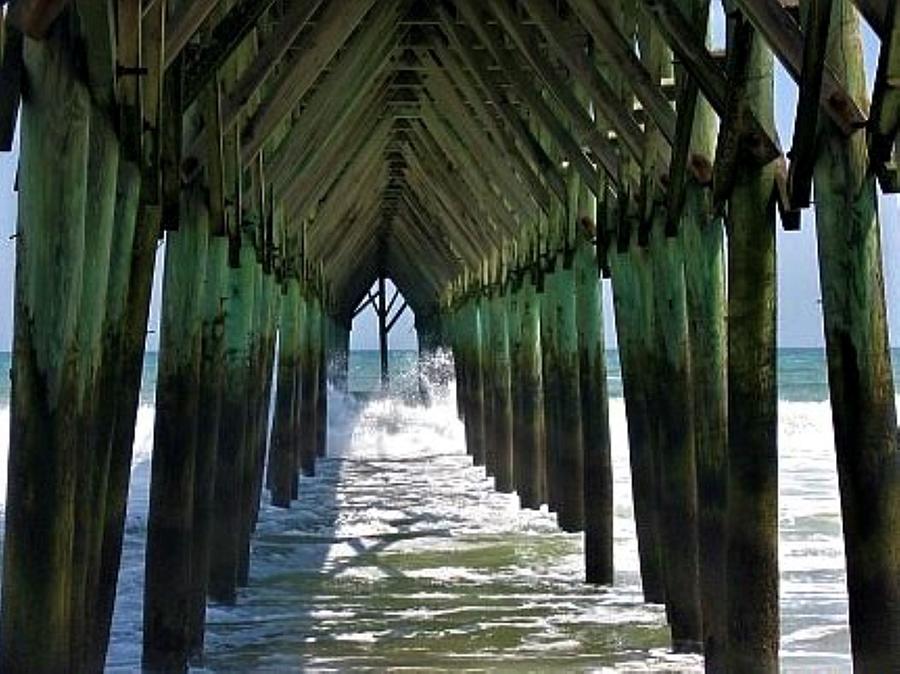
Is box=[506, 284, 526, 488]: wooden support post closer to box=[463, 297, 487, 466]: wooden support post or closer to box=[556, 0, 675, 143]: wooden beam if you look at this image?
box=[463, 297, 487, 466]: wooden support post

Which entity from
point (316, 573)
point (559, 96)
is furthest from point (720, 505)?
point (316, 573)

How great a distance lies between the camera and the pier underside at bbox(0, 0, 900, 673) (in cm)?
371

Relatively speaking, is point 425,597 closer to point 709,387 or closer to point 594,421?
point 594,421

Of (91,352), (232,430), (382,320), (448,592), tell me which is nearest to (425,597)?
(448,592)

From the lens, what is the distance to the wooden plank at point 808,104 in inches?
169

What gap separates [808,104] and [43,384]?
8.25ft

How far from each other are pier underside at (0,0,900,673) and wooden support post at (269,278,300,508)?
2.08 metres

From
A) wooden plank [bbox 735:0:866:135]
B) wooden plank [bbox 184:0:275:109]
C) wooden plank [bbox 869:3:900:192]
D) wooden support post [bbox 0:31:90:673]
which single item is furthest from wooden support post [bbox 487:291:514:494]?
wooden support post [bbox 0:31:90:673]

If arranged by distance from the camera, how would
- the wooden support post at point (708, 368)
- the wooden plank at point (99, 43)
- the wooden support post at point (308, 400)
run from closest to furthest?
the wooden plank at point (99, 43) → the wooden support post at point (708, 368) → the wooden support post at point (308, 400)

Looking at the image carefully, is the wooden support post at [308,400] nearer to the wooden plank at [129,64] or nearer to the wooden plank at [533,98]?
the wooden plank at [533,98]

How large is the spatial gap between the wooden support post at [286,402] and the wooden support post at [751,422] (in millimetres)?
8882

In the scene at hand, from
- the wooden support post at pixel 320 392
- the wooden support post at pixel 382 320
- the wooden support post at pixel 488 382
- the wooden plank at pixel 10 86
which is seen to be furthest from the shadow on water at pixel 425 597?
the wooden support post at pixel 382 320

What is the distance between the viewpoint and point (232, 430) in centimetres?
883

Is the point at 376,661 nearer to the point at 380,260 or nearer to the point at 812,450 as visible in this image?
the point at 812,450
